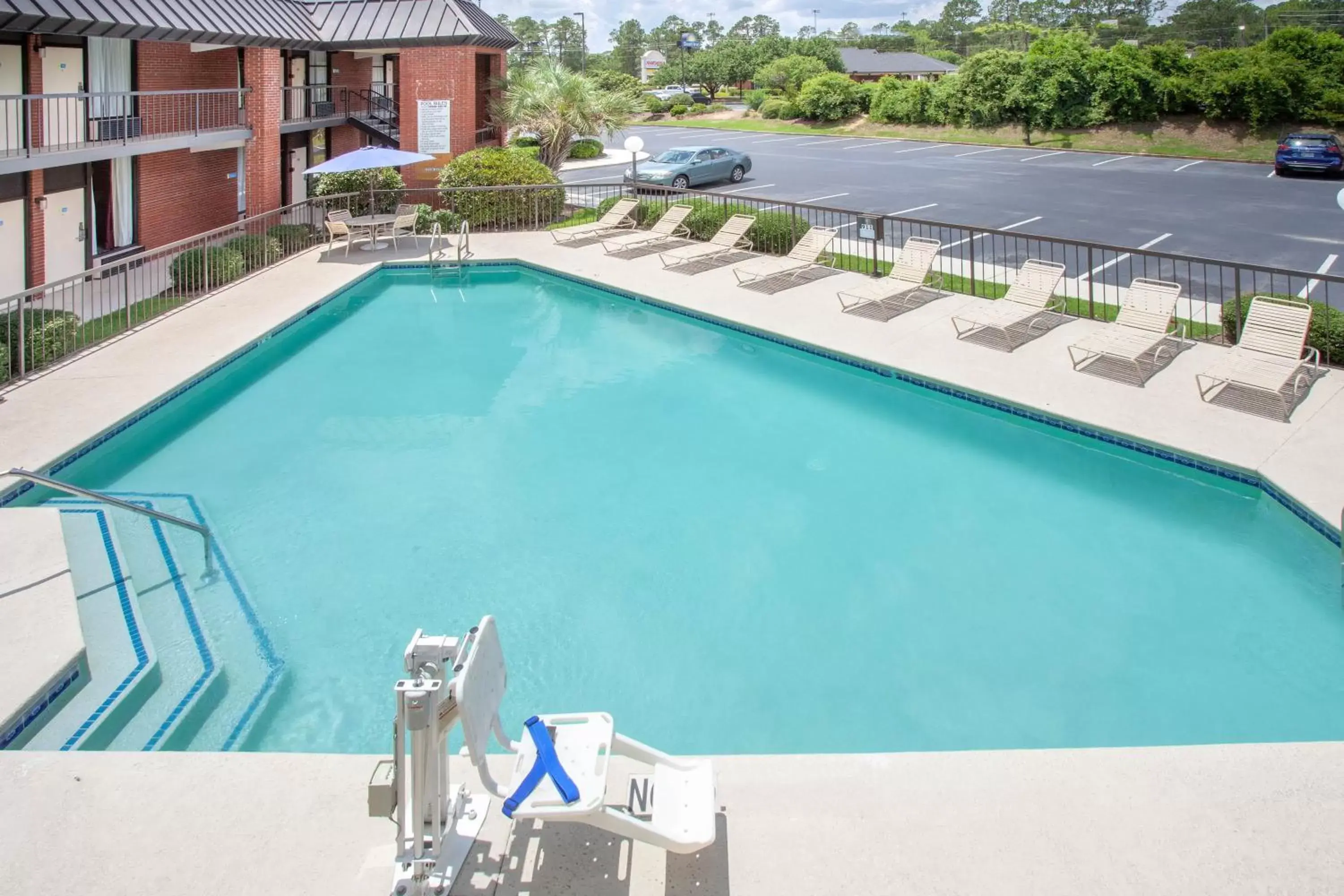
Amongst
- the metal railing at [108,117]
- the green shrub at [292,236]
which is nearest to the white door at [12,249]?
the metal railing at [108,117]

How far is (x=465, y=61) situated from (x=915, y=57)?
67232 millimetres

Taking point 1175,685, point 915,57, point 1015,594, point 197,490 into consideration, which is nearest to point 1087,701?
point 1175,685

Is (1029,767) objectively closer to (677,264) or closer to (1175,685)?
(1175,685)

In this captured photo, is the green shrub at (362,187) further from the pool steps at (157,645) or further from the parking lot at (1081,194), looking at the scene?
the pool steps at (157,645)

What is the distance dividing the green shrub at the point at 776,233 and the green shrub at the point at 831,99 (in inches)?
1361

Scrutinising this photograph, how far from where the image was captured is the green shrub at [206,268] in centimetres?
1454

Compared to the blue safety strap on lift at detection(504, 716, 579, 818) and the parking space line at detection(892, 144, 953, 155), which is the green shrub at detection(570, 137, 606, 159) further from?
the blue safety strap on lift at detection(504, 716, 579, 818)

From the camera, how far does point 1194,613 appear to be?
6.98 metres

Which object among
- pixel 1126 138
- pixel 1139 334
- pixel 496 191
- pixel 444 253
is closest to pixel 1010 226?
pixel 496 191

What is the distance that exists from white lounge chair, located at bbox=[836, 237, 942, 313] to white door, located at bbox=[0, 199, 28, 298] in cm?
1216

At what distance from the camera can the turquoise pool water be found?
5.98 m

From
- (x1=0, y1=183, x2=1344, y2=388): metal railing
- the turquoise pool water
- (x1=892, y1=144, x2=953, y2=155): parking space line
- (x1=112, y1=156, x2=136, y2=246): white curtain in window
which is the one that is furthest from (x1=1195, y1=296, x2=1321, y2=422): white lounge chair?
(x1=892, y1=144, x2=953, y2=155): parking space line

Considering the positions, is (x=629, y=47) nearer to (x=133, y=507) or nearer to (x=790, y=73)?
(x=790, y=73)

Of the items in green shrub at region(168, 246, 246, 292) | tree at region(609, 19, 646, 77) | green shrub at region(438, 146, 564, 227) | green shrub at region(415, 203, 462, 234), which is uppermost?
tree at region(609, 19, 646, 77)
